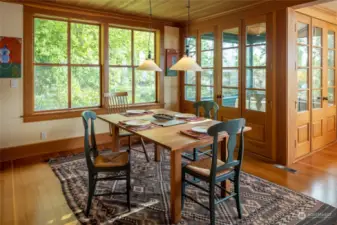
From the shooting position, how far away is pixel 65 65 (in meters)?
4.19

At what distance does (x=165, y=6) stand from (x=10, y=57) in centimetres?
246

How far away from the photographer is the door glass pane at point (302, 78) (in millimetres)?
3697

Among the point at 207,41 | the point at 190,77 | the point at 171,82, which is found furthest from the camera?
the point at 171,82

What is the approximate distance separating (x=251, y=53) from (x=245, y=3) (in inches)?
29.4

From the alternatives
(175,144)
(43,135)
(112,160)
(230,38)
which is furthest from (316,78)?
(43,135)

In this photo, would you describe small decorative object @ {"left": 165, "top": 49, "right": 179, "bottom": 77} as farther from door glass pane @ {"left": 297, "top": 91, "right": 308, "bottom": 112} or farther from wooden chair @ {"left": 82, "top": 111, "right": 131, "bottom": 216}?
wooden chair @ {"left": 82, "top": 111, "right": 131, "bottom": 216}

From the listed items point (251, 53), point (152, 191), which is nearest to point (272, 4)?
point (251, 53)

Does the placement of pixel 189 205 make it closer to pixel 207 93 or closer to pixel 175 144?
pixel 175 144

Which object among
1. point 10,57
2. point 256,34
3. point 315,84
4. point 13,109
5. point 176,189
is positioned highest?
point 256,34

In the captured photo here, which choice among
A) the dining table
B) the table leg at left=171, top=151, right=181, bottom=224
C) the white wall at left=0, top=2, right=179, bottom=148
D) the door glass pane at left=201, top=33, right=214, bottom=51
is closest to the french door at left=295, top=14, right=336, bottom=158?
the door glass pane at left=201, top=33, right=214, bottom=51

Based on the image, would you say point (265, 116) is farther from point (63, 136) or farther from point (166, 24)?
point (63, 136)

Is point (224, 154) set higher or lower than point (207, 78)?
lower

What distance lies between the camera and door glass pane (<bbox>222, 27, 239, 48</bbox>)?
162 inches

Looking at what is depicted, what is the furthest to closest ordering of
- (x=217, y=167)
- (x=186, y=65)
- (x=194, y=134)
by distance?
1. (x=186, y=65)
2. (x=194, y=134)
3. (x=217, y=167)
